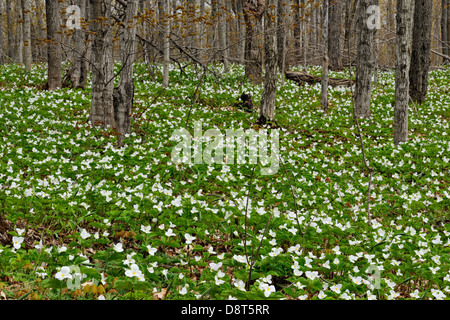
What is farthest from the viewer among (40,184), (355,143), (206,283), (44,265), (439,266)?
(355,143)

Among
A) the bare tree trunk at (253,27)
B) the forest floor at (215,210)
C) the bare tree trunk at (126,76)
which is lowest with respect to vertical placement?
the forest floor at (215,210)

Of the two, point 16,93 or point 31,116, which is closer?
point 31,116

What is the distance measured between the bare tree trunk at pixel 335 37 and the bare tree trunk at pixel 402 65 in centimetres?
917

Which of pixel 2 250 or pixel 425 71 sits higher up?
pixel 425 71

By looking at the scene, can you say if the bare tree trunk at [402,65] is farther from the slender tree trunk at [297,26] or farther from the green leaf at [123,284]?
the green leaf at [123,284]

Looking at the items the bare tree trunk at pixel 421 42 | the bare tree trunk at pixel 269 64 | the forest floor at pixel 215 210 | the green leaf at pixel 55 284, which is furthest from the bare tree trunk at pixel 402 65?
the green leaf at pixel 55 284

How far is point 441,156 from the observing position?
729cm

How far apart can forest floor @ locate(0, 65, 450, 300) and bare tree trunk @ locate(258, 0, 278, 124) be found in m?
0.41

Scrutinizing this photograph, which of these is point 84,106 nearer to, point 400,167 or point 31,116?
point 31,116

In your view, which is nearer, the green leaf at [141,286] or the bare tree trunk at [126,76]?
the green leaf at [141,286]

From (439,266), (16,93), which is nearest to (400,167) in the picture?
(439,266)

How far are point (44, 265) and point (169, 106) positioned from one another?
7.36 m

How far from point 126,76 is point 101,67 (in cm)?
103

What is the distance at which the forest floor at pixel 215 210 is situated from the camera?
9.59 ft
